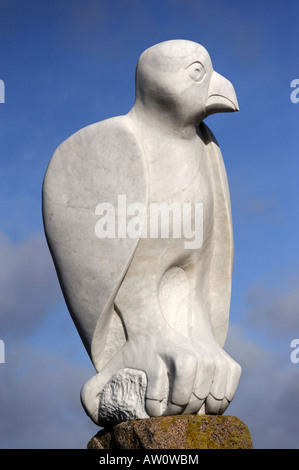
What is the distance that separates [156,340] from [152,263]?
68 cm

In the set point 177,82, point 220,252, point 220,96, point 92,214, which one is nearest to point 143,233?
point 92,214

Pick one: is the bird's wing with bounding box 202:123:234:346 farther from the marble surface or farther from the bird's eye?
the bird's eye

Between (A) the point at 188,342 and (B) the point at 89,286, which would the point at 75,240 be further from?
(A) the point at 188,342

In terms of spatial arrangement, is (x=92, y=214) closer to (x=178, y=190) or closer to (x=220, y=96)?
(x=178, y=190)

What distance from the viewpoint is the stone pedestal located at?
602 centimetres

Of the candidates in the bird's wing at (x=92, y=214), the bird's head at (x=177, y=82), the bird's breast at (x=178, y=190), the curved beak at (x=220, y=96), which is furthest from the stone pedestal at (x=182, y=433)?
the curved beak at (x=220, y=96)

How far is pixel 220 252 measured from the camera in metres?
7.27

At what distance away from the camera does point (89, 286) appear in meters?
6.58

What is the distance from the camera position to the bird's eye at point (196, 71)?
6.66m

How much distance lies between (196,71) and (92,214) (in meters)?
1.59

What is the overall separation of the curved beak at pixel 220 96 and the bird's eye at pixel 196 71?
184 mm
